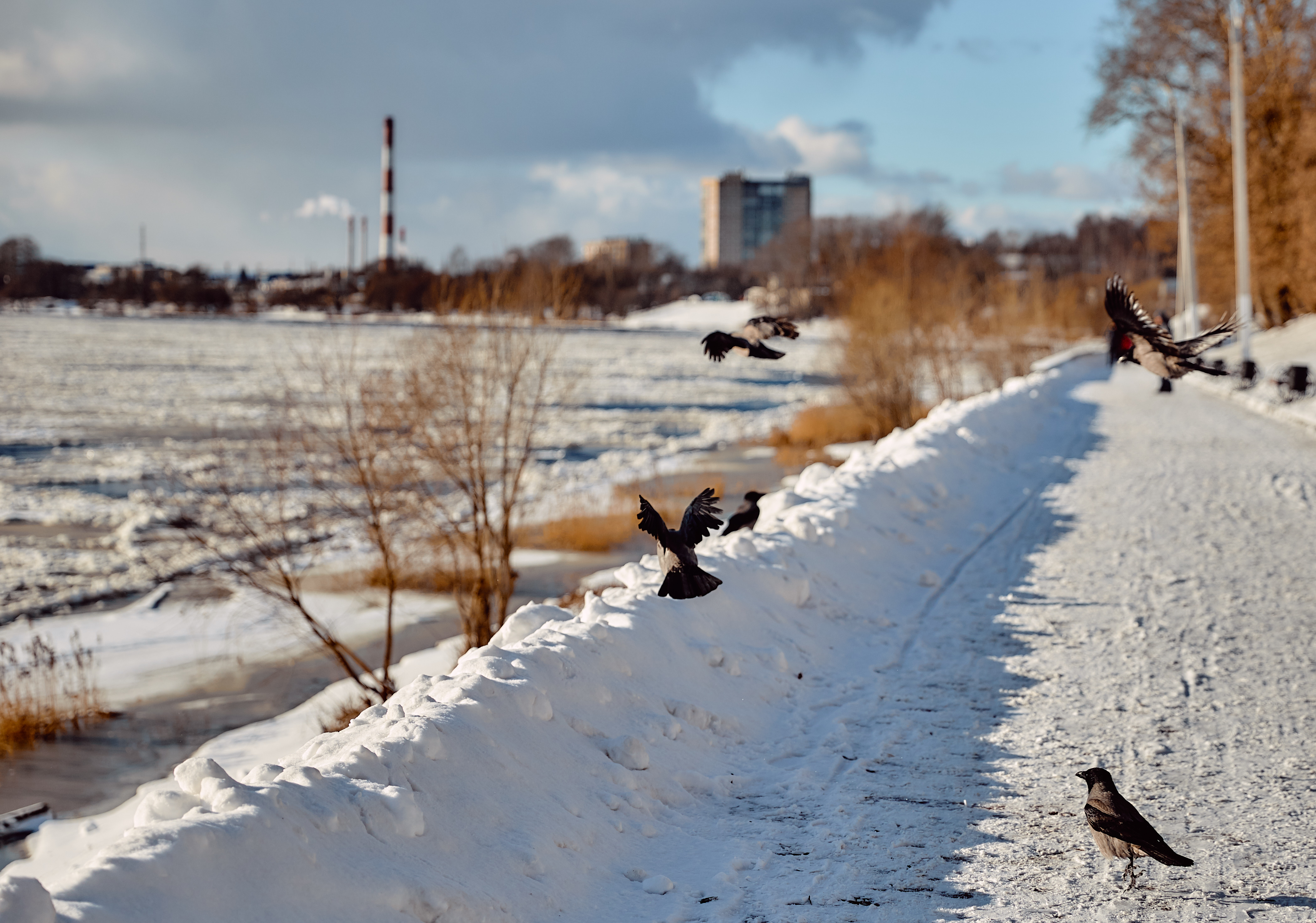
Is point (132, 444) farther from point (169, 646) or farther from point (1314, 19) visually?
point (1314, 19)

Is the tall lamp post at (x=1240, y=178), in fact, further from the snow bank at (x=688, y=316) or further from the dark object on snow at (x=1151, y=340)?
the snow bank at (x=688, y=316)

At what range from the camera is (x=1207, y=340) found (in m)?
5.80

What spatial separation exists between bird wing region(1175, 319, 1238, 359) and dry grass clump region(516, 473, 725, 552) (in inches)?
422

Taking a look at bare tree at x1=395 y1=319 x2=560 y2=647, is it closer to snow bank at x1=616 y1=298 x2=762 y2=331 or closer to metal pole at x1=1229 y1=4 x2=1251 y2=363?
metal pole at x1=1229 y1=4 x2=1251 y2=363

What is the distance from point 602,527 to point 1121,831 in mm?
13874

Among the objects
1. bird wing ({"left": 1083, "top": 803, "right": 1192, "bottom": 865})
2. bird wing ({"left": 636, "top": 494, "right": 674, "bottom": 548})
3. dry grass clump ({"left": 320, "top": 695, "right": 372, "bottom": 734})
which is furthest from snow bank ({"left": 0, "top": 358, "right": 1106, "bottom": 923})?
dry grass clump ({"left": 320, "top": 695, "right": 372, "bottom": 734})

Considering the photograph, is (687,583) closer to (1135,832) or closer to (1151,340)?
(1135,832)

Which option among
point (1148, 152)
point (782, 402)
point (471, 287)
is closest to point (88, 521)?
point (471, 287)

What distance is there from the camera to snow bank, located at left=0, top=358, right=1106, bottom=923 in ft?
10.7

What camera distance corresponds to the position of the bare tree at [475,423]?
502 inches

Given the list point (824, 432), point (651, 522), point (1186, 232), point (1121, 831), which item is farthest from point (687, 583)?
point (1186, 232)

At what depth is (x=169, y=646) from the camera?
1289cm

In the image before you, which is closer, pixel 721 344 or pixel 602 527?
pixel 721 344

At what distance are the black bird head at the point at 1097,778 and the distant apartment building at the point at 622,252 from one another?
424 ft
